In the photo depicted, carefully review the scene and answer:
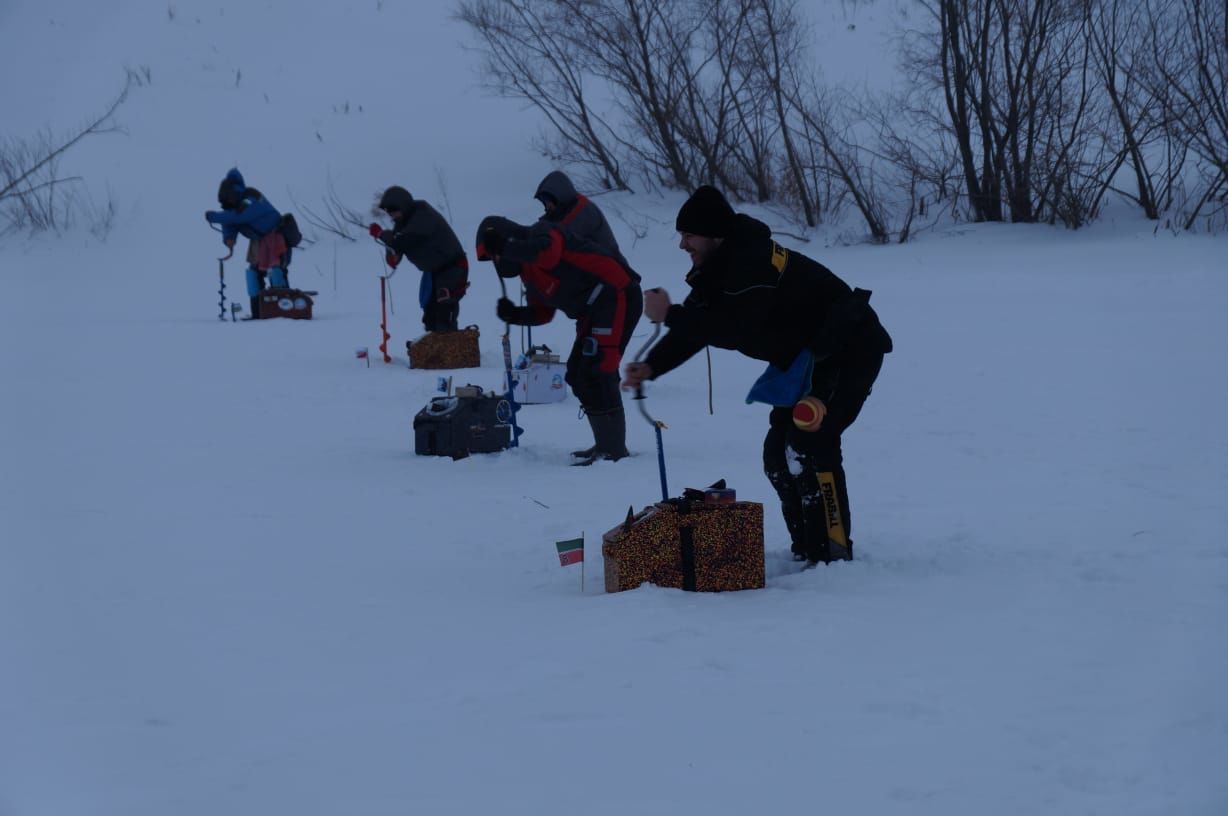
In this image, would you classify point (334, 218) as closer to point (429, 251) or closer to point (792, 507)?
point (429, 251)

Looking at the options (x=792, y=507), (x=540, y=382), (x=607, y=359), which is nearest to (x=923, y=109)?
(x=540, y=382)

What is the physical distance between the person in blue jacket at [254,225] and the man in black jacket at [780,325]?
1230cm

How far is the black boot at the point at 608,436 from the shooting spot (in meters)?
8.33

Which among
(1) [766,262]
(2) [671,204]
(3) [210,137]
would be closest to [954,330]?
(1) [766,262]

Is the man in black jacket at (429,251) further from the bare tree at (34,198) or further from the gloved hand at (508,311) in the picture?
the bare tree at (34,198)

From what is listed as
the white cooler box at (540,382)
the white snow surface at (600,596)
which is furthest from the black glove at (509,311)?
the white snow surface at (600,596)

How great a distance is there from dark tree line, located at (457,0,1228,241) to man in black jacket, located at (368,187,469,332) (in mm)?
8946

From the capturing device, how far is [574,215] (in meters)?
8.42

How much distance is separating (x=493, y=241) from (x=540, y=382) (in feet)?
4.96

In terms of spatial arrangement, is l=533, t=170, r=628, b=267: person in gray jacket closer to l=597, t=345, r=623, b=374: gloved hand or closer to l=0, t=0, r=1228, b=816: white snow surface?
l=597, t=345, r=623, b=374: gloved hand

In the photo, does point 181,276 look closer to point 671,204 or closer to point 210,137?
point 210,137

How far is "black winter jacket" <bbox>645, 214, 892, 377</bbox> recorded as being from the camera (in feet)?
17.0

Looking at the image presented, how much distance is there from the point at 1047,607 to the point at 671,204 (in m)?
20.1

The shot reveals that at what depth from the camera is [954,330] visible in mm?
13320
